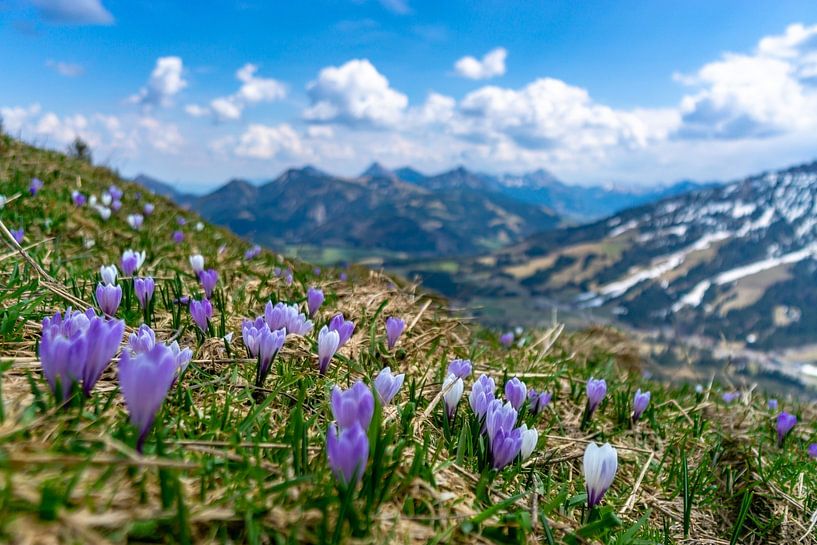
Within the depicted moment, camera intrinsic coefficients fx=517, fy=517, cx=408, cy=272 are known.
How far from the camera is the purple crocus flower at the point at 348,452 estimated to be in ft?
5.16

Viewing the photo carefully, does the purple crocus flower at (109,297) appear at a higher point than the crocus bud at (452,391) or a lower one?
higher

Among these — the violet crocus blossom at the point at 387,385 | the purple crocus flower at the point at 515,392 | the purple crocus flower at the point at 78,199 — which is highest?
the purple crocus flower at the point at 78,199

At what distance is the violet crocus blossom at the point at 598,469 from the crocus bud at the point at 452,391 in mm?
753

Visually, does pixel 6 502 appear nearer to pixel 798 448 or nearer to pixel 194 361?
pixel 194 361

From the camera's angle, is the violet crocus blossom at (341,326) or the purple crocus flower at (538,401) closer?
the violet crocus blossom at (341,326)

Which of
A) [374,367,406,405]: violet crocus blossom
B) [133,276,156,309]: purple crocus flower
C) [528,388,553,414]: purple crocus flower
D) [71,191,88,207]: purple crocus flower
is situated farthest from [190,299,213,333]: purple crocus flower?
[71,191,88,207]: purple crocus flower

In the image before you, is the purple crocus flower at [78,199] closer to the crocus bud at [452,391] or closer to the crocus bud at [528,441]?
the crocus bud at [452,391]

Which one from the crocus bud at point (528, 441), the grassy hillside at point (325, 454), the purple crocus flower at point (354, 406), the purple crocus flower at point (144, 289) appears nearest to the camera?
the grassy hillside at point (325, 454)

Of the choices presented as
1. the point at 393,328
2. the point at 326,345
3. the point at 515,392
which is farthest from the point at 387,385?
the point at 393,328

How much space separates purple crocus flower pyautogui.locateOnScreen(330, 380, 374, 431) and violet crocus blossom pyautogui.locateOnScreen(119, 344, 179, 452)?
Result: 1.85ft

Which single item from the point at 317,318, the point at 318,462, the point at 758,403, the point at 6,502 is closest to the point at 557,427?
the point at 317,318

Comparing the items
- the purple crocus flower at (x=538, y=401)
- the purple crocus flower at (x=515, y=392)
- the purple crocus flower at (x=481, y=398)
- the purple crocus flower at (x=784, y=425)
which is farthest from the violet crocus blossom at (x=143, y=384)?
the purple crocus flower at (x=784, y=425)

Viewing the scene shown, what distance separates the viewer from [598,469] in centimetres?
225

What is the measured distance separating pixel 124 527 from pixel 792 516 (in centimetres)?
389
